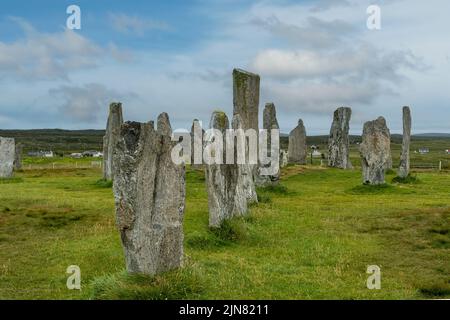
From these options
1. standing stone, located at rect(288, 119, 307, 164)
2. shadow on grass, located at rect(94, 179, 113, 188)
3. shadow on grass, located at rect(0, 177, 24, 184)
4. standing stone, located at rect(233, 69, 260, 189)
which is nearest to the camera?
Answer: standing stone, located at rect(233, 69, 260, 189)

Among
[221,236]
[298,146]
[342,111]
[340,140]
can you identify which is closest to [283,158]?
[298,146]

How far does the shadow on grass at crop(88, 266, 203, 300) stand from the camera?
13.1 meters

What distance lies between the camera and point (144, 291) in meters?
13.1

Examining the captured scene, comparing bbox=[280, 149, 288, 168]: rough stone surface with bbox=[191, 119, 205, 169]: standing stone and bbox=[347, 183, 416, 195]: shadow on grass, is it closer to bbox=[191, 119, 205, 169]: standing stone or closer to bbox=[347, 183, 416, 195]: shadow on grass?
bbox=[191, 119, 205, 169]: standing stone

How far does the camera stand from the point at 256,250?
62.8 feet

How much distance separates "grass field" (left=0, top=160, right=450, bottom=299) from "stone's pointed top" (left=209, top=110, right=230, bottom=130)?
3653mm

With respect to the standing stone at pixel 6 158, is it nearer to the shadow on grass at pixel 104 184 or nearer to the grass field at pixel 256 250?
the shadow on grass at pixel 104 184

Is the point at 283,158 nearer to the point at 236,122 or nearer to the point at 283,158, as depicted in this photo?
the point at 283,158

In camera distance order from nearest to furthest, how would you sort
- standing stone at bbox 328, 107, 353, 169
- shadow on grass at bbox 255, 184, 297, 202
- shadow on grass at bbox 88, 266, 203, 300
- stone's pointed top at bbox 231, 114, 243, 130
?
1. shadow on grass at bbox 88, 266, 203, 300
2. stone's pointed top at bbox 231, 114, 243, 130
3. shadow on grass at bbox 255, 184, 297, 202
4. standing stone at bbox 328, 107, 353, 169

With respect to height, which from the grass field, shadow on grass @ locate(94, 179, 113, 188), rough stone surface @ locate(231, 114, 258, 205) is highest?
rough stone surface @ locate(231, 114, 258, 205)

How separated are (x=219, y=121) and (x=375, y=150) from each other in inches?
669

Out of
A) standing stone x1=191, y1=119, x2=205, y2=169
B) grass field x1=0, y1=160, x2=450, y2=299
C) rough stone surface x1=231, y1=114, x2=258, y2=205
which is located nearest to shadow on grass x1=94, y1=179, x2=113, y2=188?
grass field x1=0, y1=160, x2=450, y2=299

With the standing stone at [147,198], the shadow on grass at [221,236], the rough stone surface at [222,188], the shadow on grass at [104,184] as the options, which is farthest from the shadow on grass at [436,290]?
the shadow on grass at [104,184]

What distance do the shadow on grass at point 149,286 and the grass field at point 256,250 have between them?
0.08ft
